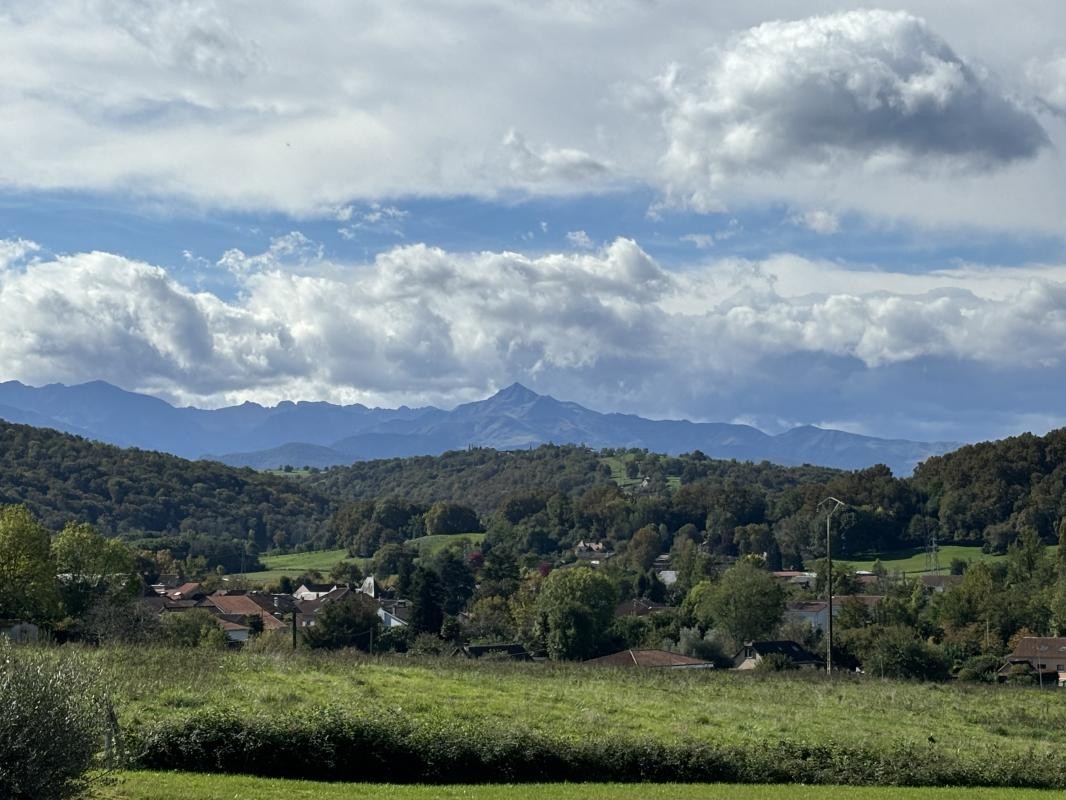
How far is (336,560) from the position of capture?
13250cm

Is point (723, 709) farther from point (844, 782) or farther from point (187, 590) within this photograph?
point (187, 590)

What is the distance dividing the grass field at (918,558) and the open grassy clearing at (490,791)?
91774 millimetres

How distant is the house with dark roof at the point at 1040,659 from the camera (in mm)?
56000

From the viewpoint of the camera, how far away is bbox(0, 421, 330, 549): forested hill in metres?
130

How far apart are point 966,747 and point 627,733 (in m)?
7.35

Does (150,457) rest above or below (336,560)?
above

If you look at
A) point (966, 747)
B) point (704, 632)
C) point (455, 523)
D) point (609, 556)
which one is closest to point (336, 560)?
point (455, 523)

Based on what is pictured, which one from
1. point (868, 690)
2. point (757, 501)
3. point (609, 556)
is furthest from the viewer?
point (757, 501)

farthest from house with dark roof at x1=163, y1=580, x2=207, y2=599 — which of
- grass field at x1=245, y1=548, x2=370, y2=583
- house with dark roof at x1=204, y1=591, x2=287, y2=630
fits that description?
grass field at x1=245, y1=548, x2=370, y2=583

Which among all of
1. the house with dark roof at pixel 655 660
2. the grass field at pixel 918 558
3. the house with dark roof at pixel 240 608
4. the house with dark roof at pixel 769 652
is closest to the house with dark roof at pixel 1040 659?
the house with dark roof at pixel 769 652

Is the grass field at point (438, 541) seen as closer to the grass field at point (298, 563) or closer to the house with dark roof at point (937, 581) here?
the grass field at point (298, 563)

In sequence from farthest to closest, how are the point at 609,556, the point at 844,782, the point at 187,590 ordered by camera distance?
the point at 609,556
the point at 187,590
the point at 844,782

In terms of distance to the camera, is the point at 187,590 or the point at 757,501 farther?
the point at 757,501

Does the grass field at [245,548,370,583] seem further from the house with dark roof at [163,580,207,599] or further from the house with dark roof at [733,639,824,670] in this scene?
the house with dark roof at [733,639,824,670]
